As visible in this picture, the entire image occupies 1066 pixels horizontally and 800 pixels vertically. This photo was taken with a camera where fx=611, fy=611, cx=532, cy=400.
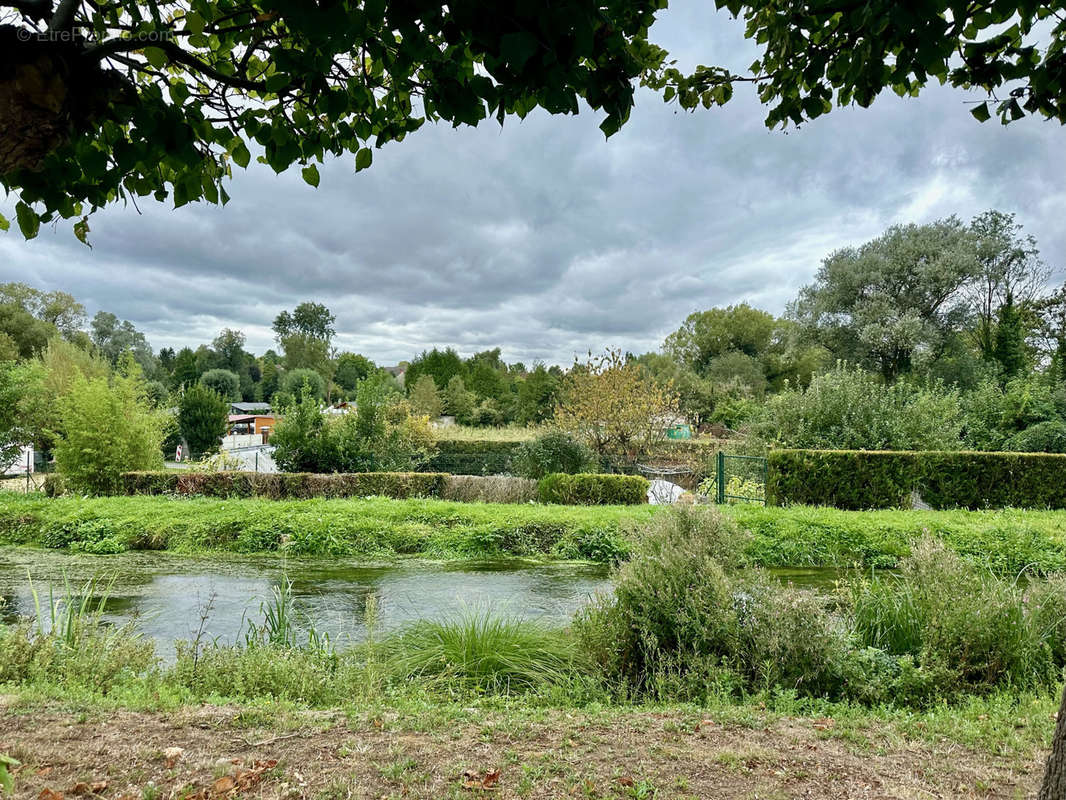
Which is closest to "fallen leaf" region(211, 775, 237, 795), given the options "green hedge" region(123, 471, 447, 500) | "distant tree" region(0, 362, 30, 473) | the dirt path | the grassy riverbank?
the dirt path

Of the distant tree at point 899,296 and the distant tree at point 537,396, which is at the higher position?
the distant tree at point 899,296

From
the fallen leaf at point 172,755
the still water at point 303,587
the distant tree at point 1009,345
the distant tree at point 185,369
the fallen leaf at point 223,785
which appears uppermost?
the distant tree at point 185,369

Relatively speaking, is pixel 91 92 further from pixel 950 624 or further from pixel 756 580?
pixel 950 624

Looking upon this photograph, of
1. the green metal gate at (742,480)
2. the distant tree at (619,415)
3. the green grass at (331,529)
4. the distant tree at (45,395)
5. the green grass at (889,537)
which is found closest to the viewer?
the green grass at (889,537)

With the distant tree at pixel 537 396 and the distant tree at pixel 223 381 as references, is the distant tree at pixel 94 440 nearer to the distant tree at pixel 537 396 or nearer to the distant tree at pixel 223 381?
the distant tree at pixel 537 396

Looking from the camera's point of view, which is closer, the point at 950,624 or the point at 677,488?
the point at 950,624

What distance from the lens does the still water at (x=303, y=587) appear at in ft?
18.6

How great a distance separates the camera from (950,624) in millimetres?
3689

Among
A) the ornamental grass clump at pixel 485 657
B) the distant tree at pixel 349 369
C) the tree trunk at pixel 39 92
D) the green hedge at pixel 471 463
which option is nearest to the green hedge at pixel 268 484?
the green hedge at pixel 471 463

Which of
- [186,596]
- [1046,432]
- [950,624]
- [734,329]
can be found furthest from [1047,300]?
[186,596]

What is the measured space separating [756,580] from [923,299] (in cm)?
2523

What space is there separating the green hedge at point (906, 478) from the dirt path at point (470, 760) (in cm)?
945

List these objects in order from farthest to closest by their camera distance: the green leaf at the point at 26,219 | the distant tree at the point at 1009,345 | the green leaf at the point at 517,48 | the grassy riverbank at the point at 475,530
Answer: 1. the distant tree at the point at 1009,345
2. the grassy riverbank at the point at 475,530
3. the green leaf at the point at 26,219
4. the green leaf at the point at 517,48

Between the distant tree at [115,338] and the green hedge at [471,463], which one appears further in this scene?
the distant tree at [115,338]
